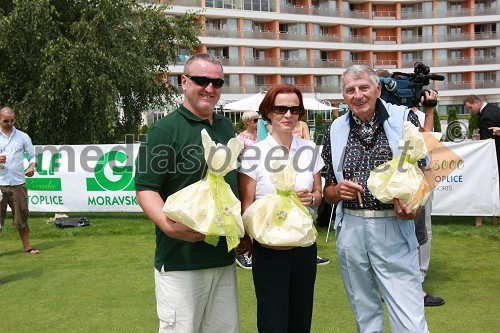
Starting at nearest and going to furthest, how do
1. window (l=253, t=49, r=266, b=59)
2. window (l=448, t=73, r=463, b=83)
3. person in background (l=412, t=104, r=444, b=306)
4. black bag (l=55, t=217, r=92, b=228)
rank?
person in background (l=412, t=104, r=444, b=306)
black bag (l=55, t=217, r=92, b=228)
window (l=253, t=49, r=266, b=59)
window (l=448, t=73, r=463, b=83)

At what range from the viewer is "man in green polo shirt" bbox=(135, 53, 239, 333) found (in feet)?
9.20

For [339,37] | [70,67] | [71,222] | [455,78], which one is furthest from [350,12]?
[71,222]

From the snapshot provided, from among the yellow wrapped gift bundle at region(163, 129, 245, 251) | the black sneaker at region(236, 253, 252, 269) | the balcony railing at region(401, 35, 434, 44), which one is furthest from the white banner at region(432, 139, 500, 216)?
the balcony railing at region(401, 35, 434, 44)

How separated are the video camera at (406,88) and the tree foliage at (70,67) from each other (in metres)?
13.1

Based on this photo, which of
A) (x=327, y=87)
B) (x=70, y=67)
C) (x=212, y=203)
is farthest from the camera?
(x=327, y=87)

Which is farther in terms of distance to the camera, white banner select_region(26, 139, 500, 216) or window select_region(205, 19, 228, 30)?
window select_region(205, 19, 228, 30)

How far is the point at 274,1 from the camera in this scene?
5500cm

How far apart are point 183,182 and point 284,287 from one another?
899mm

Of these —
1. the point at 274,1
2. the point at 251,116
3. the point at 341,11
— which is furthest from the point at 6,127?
the point at 341,11

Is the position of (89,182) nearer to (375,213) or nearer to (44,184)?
(44,184)

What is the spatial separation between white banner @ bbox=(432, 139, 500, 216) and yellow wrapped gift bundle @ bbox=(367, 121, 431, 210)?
6.39m

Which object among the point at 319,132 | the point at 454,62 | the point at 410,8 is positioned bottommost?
the point at 319,132

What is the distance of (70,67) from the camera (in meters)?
15.5

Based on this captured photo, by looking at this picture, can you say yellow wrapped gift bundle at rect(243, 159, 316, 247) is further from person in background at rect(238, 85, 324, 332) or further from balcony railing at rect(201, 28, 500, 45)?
balcony railing at rect(201, 28, 500, 45)
